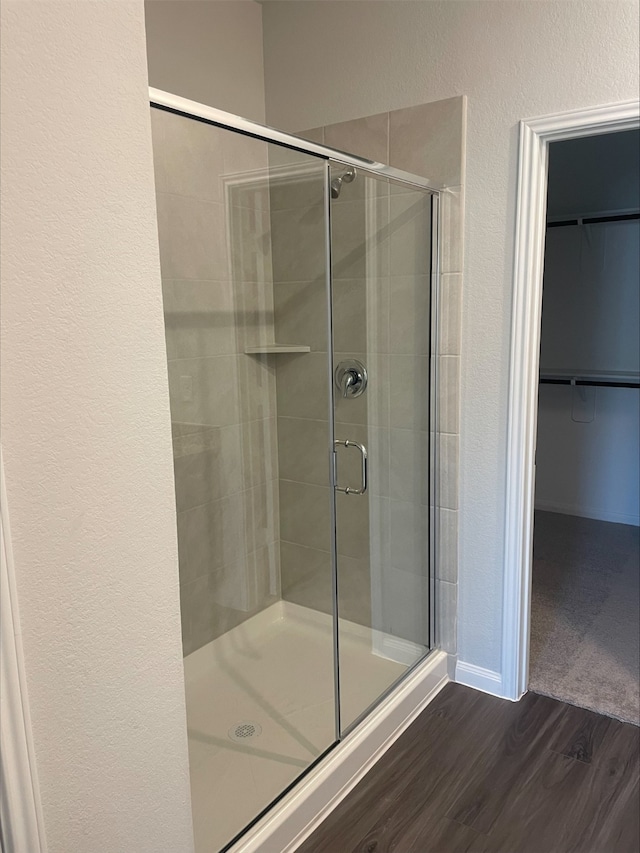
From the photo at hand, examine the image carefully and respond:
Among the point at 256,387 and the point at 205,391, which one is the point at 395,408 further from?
the point at 205,391

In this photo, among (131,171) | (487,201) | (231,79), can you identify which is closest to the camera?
(131,171)

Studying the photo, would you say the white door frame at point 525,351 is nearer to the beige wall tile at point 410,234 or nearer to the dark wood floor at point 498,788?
the dark wood floor at point 498,788

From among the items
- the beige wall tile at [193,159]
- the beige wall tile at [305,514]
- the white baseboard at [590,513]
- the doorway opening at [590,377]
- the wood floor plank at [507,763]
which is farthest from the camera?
the white baseboard at [590,513]

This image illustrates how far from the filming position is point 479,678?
2533mm

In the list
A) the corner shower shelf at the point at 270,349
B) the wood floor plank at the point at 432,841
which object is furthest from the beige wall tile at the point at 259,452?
the wood floor plank at the point at 432,841

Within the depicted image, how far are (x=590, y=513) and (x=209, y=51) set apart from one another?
3.59m

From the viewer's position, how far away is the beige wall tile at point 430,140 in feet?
7.38

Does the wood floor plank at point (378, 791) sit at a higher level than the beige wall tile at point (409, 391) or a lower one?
lower

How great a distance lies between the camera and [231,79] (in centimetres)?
259

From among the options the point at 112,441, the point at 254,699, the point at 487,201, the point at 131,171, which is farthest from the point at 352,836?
the point at 487,201

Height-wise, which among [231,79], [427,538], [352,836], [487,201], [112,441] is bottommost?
[352,836]

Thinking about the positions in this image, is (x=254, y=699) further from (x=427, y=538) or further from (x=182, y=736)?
(x=182, y=736)

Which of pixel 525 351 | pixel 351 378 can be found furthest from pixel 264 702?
pixel 525 351

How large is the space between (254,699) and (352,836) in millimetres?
581
